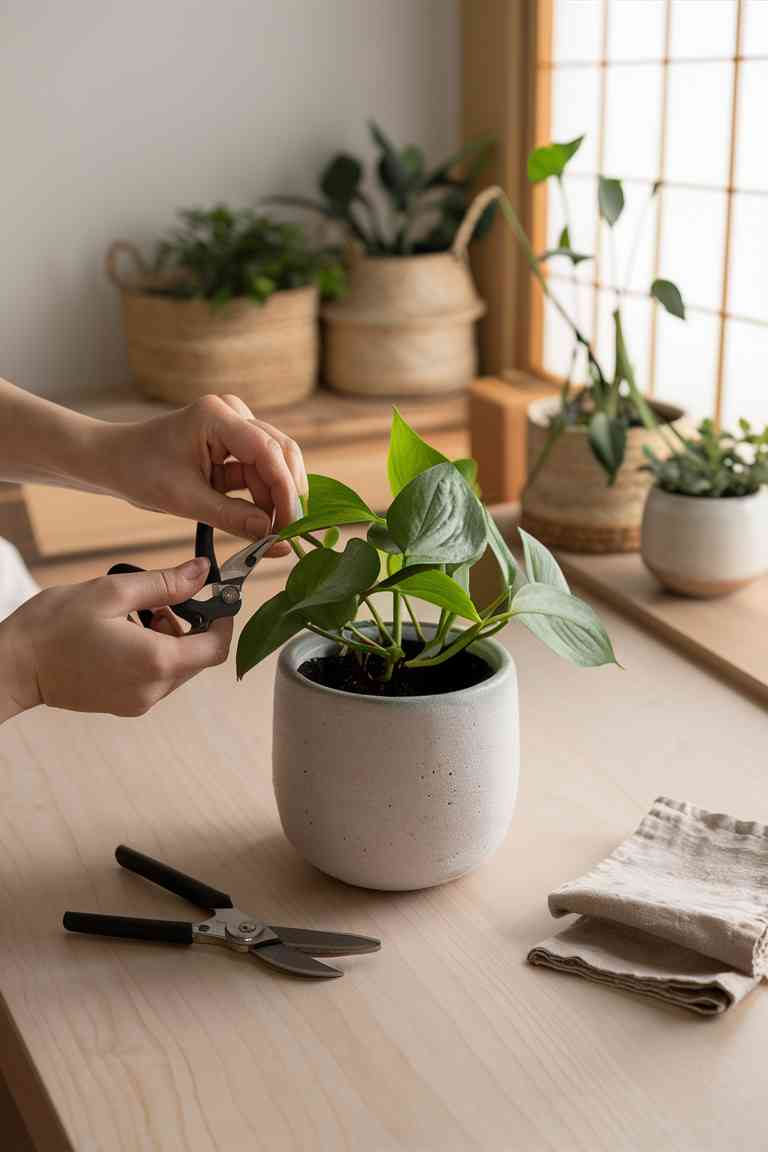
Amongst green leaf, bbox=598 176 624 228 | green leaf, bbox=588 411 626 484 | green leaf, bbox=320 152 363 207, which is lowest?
green leaf, bbox=588 411 626 484

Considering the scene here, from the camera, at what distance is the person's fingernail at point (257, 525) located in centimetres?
100

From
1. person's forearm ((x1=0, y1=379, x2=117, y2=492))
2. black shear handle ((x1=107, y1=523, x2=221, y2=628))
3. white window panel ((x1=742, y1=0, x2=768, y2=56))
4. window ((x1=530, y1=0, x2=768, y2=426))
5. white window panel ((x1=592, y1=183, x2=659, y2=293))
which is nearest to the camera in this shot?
black shear handle ((x1=107, y1=523, x2=221, y2=628))

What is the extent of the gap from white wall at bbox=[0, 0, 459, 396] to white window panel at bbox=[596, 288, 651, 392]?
589 mm

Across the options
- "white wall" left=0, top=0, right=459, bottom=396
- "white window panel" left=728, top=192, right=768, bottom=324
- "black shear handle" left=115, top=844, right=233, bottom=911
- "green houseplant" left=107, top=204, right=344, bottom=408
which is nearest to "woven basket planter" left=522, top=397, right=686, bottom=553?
"white window panel" left=728, top=192, right=768, bottom=324

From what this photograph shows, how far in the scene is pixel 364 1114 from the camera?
715 millimetres

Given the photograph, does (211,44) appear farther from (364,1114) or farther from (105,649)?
(364,1114)

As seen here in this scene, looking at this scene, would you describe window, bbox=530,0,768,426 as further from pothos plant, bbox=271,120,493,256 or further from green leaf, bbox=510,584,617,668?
green leaf, bbox=510,584,617,668

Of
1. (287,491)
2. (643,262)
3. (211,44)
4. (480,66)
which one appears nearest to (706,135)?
(643,262)

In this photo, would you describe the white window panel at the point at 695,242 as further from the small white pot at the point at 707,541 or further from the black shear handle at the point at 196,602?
the black shear handle at the point at 196,602

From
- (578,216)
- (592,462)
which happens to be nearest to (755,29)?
(578,216)

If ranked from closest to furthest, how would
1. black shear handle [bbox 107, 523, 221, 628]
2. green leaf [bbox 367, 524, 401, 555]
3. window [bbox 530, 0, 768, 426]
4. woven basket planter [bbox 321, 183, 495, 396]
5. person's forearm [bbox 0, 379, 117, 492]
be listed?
green leaf [bbox 367, 524, 401, 555], black shear handle [bbox 107, 523, 221, 628], person's forearm [bbox 0, 379, 117, 492], window [bbox 530, 0, 768, 426], woven basket planter [bbox 321, 183, 495, 396]

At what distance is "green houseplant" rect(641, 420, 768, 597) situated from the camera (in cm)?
140

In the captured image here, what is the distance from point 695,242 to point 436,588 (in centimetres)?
159

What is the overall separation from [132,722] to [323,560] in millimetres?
403
